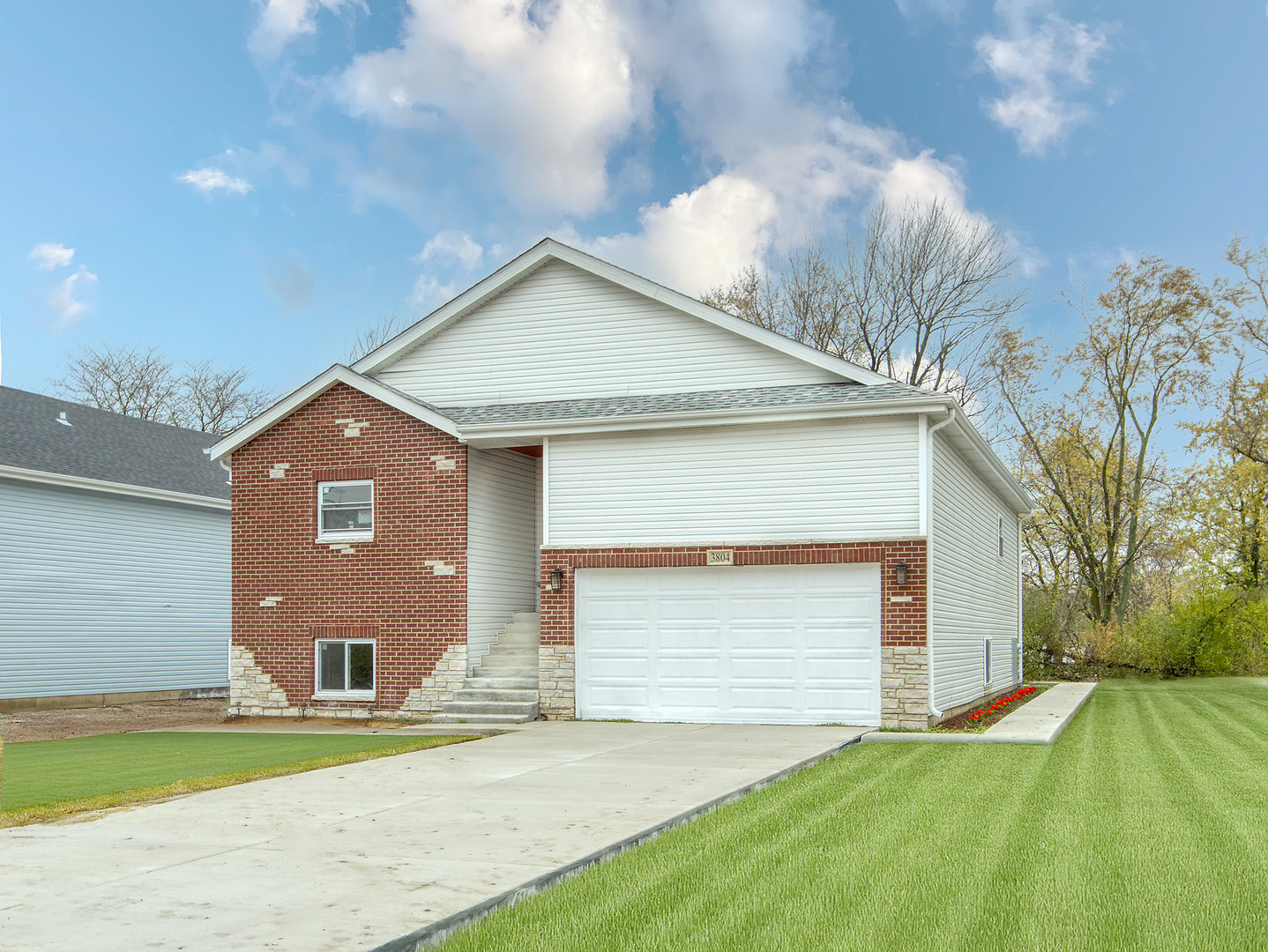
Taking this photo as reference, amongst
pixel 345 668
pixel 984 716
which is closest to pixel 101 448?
pixel 345 668

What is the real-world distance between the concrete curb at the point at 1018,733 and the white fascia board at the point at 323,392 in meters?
7.84

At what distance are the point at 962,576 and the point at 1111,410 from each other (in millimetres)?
22800

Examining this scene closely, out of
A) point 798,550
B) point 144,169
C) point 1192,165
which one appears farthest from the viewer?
point 1192,165

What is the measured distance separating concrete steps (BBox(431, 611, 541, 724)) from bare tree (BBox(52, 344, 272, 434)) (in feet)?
92.9

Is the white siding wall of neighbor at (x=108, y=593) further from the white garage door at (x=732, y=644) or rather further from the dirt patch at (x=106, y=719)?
the white garage door at (x=732, y=644)

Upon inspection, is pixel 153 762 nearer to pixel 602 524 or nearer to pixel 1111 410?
pixel 602 524

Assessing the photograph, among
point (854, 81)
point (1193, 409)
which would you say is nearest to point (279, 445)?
point (854, 81)

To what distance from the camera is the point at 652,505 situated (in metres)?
16.4

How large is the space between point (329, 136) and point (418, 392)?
17.2 metres

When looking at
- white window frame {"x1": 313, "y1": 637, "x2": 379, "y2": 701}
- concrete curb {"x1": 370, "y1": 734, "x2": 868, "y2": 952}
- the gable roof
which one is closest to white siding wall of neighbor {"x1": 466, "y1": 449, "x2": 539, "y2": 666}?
the gable roof

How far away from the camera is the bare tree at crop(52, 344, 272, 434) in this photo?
42719mm

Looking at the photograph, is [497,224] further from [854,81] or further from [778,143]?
[854,81]

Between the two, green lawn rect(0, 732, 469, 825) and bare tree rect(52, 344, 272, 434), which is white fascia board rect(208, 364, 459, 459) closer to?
green lawn rect(0, 732, 469, 825)

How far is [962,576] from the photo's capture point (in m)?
18.5
